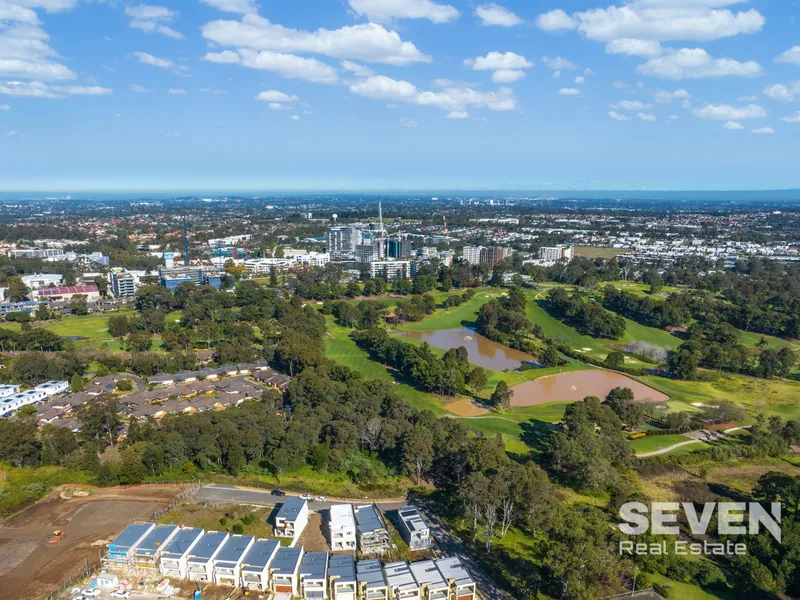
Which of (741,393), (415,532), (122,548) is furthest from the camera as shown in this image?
(741,393)

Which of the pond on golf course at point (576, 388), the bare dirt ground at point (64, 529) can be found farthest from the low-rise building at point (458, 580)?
the pond on golf course at point (576, 388)

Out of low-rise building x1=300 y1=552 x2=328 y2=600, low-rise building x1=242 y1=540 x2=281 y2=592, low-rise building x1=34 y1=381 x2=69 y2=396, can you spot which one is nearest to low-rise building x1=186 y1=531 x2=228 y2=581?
low-rise building x1=242 y1=540 x2=281 y2=592

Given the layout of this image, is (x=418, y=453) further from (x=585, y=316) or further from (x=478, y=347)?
(x=585, y=316)

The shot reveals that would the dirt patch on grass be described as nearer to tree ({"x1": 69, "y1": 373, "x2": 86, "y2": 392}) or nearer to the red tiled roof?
tree ({"x1": 69, "y1": 373, "x2": 86, "y2": 392})

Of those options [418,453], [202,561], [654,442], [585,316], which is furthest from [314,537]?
[585,316]

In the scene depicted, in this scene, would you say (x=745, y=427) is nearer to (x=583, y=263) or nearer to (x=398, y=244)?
(x=583, y=263)

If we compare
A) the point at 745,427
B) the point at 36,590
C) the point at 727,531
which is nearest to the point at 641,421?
the point at 745,427
